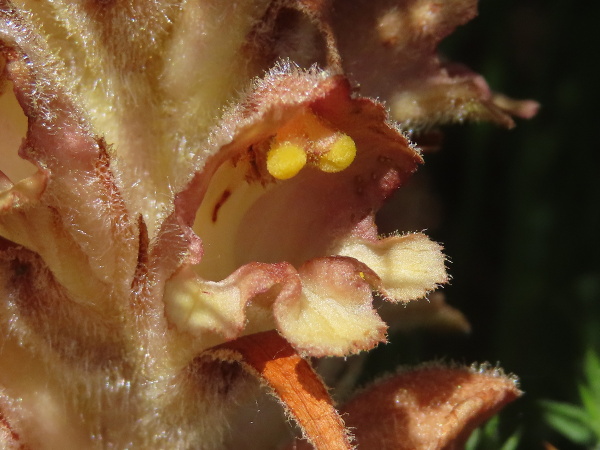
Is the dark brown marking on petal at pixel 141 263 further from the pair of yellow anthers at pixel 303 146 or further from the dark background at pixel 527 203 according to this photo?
the dark background at pixel 527 203

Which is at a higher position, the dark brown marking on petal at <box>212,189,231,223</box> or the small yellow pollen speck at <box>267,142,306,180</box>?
the small yellow pollen speck at <box>267,142,306,180</box>

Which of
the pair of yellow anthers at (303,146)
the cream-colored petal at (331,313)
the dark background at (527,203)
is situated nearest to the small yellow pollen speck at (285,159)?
→ the pair of yellow anthers at (303,146)

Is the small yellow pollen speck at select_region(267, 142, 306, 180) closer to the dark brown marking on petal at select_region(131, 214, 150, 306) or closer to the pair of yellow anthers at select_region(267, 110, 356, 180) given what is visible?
the pair of yellow anthers at select_region(267, 110, 356, 180)

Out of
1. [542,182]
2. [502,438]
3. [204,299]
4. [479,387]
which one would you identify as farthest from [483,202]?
[204,299]

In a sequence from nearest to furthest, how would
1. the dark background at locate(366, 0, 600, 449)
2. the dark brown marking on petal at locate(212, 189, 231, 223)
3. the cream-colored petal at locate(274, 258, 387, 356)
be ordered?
the cream-colored petal at locate(274, 258, 387, 356) < the dark brown marking on petal at locate(212, 189, 231, 223) < the dark background at locate(366, 0, 600, 449)

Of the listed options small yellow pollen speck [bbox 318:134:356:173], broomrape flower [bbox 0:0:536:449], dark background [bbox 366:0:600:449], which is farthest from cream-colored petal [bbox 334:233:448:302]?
dark background [bbox 366:0:600:449]

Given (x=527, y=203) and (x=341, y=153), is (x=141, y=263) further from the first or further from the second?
(x=527, y=203)

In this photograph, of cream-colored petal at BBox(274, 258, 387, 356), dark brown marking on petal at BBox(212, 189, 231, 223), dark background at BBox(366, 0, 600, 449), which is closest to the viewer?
cream-colored petal at BBox(274, 258, 387, 356)
